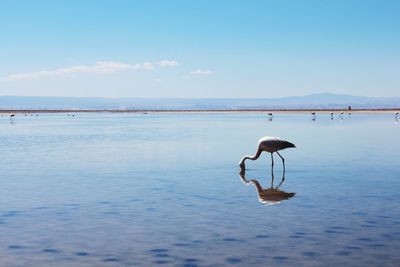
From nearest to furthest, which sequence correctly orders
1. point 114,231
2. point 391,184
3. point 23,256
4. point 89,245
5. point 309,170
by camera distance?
point 23,256, point 89,245, point 114,231, point 391,184, point 309,170

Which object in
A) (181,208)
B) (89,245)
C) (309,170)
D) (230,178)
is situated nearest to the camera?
(89,245)

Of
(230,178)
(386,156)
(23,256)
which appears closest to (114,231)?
(23,256)

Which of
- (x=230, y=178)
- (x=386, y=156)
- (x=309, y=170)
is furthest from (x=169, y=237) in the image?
(x=386, y=156)

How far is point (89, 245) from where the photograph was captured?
388 inches

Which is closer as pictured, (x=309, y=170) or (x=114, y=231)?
(x=114, y=231)

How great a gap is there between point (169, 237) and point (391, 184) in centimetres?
852

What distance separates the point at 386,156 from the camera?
2409 cm

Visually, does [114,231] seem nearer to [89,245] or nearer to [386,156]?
[89,245]

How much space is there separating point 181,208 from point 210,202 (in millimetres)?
970

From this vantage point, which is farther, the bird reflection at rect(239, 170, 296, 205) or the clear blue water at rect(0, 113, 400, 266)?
the bird reflection at rect(239, 170, 296, 205)

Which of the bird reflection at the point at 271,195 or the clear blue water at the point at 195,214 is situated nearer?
the clear blue water at the point at 195,214

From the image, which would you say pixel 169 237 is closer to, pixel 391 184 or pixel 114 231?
pixel 114 231

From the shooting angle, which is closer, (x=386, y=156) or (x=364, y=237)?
(x=364, y=237)

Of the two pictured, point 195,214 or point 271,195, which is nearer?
point 195,214
